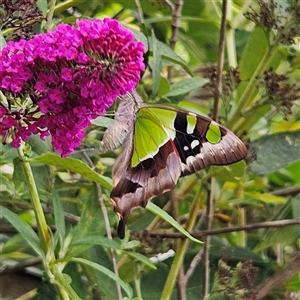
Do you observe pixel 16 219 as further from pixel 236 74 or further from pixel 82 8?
pixel 82 8

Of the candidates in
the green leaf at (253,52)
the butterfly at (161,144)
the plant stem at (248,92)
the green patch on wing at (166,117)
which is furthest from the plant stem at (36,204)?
the green leaf at (253,52)

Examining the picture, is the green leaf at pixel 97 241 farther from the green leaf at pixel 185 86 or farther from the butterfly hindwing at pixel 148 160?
the green leaf at pixel 185 86

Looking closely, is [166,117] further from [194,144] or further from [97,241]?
[97,241]

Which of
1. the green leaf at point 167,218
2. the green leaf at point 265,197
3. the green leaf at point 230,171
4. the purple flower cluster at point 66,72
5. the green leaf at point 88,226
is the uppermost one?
the purple flower cluster at point 66,72

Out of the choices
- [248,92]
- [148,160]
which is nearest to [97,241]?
[148,160]

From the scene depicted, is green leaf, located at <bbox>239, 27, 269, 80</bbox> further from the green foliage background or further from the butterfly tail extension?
the butterfly tail extension

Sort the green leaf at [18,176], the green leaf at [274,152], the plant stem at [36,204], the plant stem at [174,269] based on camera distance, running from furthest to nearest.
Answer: the green leaf at [274,152]
the plant stem at [174,269]
the green leaf at [18,176]
the plant stem at [36,204]

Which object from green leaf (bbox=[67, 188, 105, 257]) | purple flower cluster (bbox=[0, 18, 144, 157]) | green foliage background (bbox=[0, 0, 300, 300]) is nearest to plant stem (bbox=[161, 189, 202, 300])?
green foliage background (bbox=[0, 0, 300, 300])
